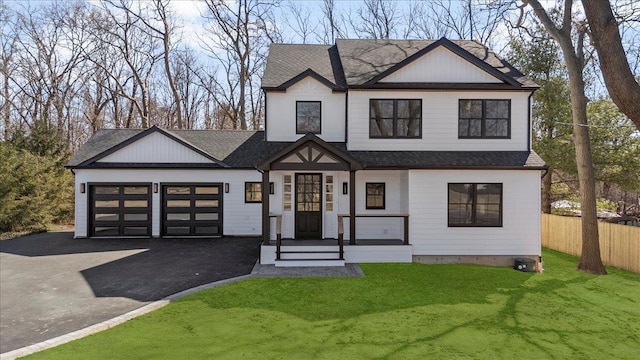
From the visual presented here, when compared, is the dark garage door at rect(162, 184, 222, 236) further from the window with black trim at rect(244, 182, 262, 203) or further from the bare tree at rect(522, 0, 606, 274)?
the bare tree at rect(522, 0, 606, 274)

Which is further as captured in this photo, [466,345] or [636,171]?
[636,171]

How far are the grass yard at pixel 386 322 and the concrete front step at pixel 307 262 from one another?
4.27 ft

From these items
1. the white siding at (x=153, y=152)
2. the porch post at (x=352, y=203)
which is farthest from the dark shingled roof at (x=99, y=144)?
the porch post at (x=352, y=203)

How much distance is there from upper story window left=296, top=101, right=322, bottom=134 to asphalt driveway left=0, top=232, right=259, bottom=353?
4921 millimetres

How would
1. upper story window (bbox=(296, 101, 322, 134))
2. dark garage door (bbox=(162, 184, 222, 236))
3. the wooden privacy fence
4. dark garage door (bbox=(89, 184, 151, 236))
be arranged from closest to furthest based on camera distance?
the wooden privacy fence
upper story window (bbox=(296, 101, 322, 134))
dark garage door (bbox=(89, 184, 151, 236))
dark garage door (bbox=(162, 184, 222, 236))

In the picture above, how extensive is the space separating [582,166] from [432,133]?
479 centimetres

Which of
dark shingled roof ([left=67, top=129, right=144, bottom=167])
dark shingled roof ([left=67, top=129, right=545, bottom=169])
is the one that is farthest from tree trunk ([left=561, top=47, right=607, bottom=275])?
dark shingled roof ([left=67, top=129, right=144, bottom=167])

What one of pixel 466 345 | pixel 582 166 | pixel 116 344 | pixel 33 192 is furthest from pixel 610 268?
pixel 33 192

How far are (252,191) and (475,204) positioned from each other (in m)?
9.08

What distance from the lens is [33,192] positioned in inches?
680

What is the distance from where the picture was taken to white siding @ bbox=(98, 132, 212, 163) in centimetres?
1538

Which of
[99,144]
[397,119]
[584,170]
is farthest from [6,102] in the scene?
[584,170]

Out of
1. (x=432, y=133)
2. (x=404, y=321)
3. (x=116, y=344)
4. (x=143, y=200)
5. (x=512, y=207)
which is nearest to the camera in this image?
(x=116, y=344)

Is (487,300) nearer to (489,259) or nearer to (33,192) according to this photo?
(489,259)
